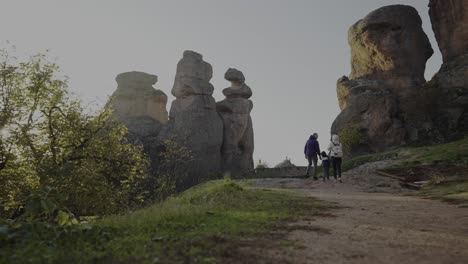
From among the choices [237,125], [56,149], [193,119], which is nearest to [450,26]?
[237,125]

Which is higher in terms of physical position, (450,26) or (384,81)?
(450,26)

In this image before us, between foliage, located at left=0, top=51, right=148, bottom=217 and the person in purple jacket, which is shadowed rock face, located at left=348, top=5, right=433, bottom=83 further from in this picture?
foliage, located at left=0, top=51, right=148, bottom=217

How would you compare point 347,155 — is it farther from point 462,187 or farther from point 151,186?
point 462,187

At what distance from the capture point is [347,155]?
35.5 meters

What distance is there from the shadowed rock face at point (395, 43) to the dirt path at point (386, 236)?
34069 mm

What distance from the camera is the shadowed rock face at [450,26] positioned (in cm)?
3500

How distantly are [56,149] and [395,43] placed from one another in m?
37.5

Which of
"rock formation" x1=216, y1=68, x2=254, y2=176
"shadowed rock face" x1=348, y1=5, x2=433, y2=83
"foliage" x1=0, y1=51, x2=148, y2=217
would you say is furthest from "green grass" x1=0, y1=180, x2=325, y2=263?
"shadowed rock face" x1=348, y1=5, x2=433, y2=83

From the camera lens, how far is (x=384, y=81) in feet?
128

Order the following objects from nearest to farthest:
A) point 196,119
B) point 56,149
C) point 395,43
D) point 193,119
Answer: point 56,149 → point 395,43 → point 193,119 → point 196,119

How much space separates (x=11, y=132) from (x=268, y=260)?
36.9 ft

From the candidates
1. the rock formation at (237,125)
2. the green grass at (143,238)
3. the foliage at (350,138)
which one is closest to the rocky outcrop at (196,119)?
the rock formation at (237,125)

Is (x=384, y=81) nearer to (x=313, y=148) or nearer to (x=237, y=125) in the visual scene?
(x=237, y=125)

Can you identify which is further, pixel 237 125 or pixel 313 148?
pixel 237 125
